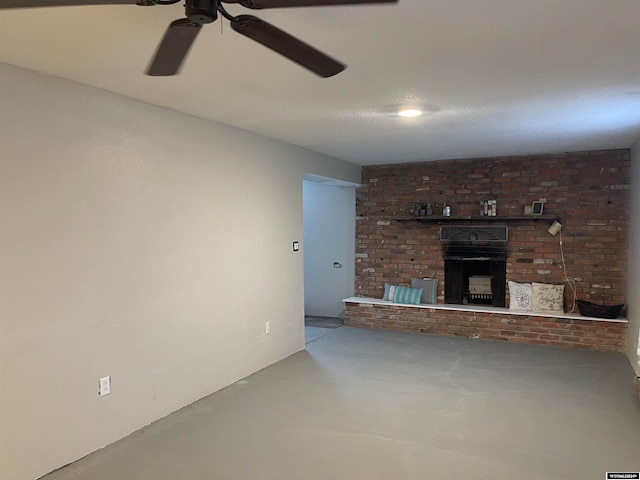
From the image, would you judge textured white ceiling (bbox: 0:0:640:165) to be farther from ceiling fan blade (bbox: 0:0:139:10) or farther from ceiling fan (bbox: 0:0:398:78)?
ceiling fan blade (bbox: 0:0:139:10)

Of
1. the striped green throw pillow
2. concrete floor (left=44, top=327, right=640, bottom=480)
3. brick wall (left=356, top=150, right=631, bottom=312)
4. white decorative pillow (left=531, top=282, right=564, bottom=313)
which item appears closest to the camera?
concrete floor (left=44, top=327, right=640, bottom=480)

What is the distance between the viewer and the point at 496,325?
564 cm

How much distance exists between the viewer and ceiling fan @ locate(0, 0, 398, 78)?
1.39 m

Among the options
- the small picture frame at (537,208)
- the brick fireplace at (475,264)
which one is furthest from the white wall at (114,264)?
the small picture frame at (537,208)

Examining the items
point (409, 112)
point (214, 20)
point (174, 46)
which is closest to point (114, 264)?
point (174, 46)

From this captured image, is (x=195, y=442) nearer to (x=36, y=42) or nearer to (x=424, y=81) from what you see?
(x=36, y=42)

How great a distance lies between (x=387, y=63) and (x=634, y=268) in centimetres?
381

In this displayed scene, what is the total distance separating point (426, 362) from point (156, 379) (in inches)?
105

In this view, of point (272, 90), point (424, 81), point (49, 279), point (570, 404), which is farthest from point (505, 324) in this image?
point (49, 279)

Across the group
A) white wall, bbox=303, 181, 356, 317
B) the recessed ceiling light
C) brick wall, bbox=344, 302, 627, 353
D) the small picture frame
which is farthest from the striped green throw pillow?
the recessed ceiling light

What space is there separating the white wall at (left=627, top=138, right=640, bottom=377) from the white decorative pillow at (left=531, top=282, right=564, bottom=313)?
0.69 metres

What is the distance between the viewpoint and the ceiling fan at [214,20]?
1.39 metres

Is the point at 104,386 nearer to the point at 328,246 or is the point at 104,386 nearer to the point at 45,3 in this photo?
the point at 45,3

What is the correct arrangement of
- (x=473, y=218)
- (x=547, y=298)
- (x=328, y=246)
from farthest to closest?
(x=328, y=246) < (x=473, y=218) < (x=547, y=298)
